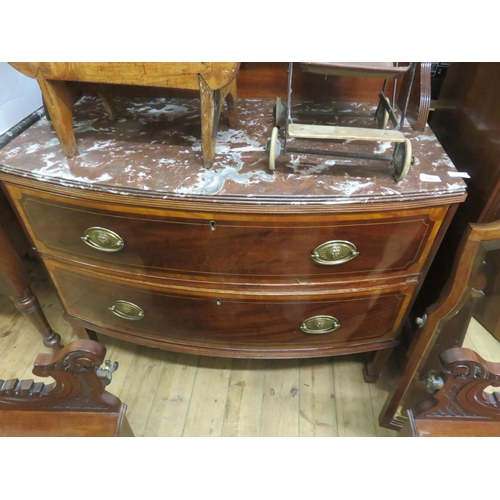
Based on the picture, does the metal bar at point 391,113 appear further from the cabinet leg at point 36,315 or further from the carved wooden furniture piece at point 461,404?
the cabinet leg at point 36,315

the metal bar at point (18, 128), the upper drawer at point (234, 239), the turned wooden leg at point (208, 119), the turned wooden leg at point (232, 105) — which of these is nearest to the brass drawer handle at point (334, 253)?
the upper drawer at point (234, 239)

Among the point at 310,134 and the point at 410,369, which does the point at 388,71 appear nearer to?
the point at 310,134

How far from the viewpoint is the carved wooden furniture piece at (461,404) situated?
2.44 ft

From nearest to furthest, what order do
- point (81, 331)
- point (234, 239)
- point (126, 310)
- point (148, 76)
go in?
point (148, 76) → point (234, 239) → point (126, 310) → point (81, 331)

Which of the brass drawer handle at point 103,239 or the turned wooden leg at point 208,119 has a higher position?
the turned wooden leg at point 208,119

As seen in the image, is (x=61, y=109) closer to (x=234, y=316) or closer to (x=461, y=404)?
(x=234, y=316)

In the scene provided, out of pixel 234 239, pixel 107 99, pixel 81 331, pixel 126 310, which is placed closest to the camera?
pixel 234 239

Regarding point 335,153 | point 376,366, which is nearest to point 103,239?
point 335,153

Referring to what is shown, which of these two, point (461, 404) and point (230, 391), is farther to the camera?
point (230, 391)

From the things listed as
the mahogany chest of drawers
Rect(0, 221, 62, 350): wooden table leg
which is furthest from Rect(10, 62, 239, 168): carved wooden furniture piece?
Rect(0, 221, 62, 350): wooden table leg

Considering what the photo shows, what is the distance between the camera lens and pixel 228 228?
0.92 m

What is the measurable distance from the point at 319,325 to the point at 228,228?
47 cm

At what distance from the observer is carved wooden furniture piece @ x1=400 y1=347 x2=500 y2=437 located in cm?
74
